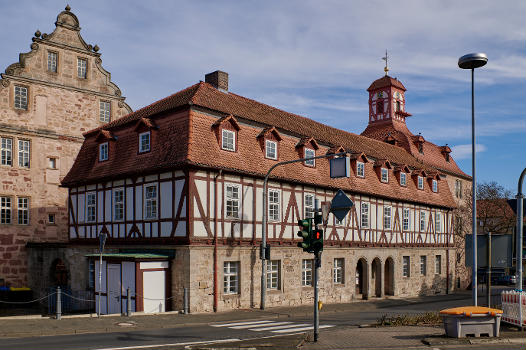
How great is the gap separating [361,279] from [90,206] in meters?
17.1

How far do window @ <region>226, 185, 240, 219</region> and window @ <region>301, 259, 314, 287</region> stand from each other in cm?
569

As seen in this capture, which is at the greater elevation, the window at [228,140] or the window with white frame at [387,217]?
the window at [228,140]

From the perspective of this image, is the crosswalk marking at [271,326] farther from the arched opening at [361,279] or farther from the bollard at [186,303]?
the arched opening at [361,279]

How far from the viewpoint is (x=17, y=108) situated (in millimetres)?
34156

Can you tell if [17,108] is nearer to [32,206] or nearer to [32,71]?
[32,71]

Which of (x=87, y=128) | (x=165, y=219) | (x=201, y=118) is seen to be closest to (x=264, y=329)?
(x=165, y=219)

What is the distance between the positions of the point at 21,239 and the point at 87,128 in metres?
8.25

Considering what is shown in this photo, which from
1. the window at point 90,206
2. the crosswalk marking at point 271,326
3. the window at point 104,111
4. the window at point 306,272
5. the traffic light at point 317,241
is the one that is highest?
the window at point 104,111

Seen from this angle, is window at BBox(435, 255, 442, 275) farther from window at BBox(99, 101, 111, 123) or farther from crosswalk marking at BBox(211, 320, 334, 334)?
window at BBox(99, 101, 111, 123)

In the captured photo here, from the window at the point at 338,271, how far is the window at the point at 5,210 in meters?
19.4

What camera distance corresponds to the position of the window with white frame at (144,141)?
2652cm

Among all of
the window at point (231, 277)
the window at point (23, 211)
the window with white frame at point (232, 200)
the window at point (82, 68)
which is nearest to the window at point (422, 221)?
the window with white frame at point (232, 200)

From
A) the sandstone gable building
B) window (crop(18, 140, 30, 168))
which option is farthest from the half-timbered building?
window (crop(18, 140, 30, 168))

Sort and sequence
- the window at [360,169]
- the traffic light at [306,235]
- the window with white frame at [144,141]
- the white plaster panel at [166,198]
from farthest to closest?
1. the window at [360,169]
2. the window with white frame at [144,141]
3. the white plaster panel at [166,198]
4. the traffic light at [306,235]
